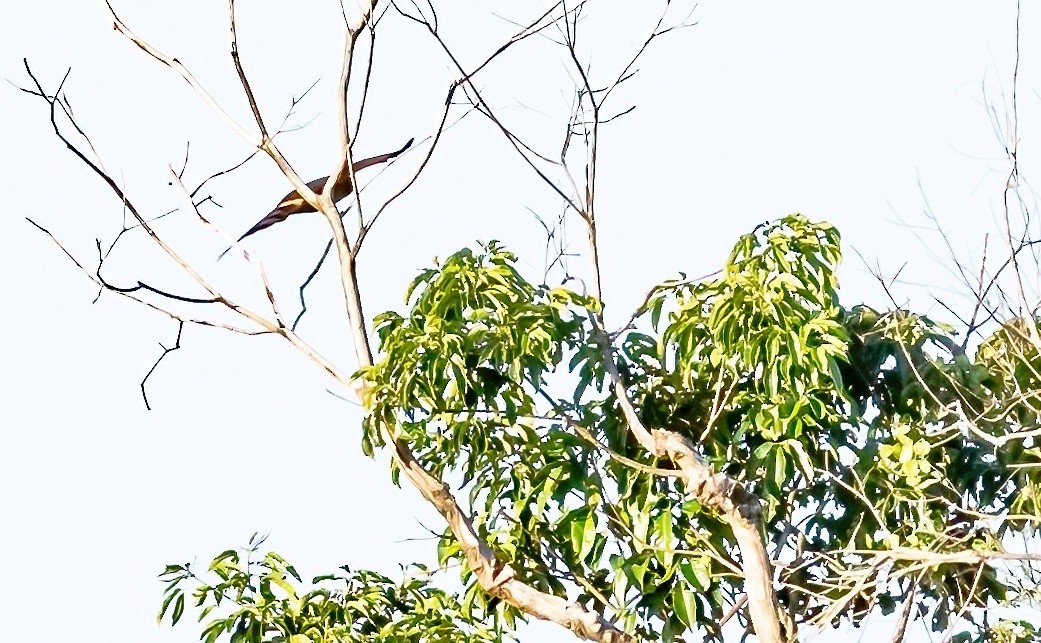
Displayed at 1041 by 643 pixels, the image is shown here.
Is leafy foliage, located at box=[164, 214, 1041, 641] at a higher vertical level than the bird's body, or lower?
lower

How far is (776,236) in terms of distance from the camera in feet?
14.5

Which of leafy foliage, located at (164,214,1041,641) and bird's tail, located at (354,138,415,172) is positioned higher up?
bird's tail, located at (354,138,415,172)

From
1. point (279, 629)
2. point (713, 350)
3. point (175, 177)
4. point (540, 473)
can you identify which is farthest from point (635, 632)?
point (175, 177)

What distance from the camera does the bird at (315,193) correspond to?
16.7ft

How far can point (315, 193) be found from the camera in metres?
5.08

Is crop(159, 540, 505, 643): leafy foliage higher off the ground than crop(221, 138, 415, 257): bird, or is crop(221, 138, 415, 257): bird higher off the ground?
crop(221, 138, 415, 257): bird

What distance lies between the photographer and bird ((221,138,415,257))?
508 centimetres

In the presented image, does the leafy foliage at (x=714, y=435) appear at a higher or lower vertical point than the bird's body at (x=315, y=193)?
lower

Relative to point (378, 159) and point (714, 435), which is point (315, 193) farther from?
point (714, 435)

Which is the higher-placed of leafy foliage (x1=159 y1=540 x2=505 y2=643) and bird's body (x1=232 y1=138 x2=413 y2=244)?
bird's body (x1=232 y1=138 x2=413 y2=244)

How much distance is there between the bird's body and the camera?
508 cm

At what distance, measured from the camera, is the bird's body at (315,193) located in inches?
200

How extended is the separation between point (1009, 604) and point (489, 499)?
174 centimetres

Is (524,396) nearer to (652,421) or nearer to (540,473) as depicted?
(540,473)
